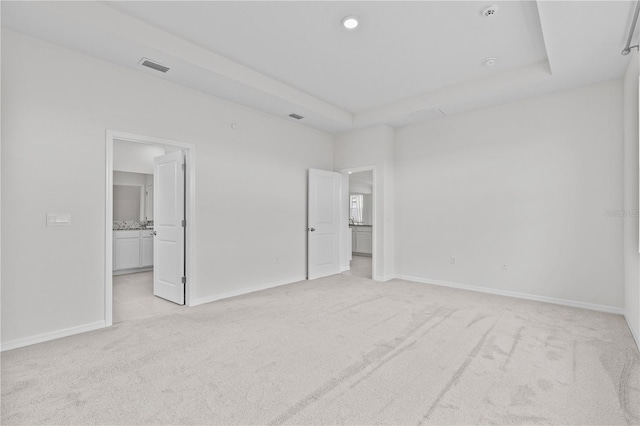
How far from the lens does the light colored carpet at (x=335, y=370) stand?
1.85m

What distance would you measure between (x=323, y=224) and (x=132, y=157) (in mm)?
4314

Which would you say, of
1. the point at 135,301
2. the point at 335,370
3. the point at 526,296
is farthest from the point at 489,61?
the point at 135,301

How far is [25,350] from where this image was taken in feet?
8.86

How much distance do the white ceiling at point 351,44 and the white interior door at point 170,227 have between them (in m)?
1.17

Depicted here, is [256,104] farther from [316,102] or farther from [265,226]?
[265,226]

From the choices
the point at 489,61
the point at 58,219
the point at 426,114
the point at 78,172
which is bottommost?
the point at 58,219

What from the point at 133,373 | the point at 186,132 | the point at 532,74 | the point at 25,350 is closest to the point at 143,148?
the point at 186,132

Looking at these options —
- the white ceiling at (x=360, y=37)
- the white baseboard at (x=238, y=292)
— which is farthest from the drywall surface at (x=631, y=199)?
the white baseboard at (x=238, y=292)

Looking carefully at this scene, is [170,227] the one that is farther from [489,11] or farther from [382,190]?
[489,11]

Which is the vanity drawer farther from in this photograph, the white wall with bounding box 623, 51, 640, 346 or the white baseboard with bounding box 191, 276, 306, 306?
the white wall with bounding box 623, 51, 640, 346

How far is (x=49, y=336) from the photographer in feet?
9.64

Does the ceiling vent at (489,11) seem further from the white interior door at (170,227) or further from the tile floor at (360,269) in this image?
the tile floor at (360,269)

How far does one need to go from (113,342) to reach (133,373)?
0.78 m

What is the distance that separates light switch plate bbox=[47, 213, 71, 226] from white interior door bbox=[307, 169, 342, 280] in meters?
3.46
